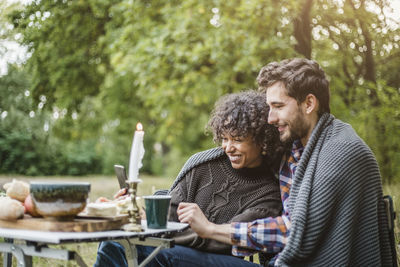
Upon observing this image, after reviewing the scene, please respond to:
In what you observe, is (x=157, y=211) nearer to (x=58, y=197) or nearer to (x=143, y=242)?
(x=143, y=242)

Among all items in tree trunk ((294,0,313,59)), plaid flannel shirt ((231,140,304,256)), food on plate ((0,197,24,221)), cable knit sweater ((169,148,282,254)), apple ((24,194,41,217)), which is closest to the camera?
food on plate ((0,197,24,221))

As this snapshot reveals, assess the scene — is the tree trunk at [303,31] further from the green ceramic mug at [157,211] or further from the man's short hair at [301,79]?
the green ceramic mug at [157,211]

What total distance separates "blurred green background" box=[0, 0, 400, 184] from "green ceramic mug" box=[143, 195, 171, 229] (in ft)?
12.1

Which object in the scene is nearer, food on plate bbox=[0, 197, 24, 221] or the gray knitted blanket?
food on plate bbox=[0, 197, 24, 221]

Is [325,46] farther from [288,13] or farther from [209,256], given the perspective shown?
[209,256]

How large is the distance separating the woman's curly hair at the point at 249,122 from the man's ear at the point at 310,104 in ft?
0.88

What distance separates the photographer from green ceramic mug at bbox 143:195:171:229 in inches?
74.9

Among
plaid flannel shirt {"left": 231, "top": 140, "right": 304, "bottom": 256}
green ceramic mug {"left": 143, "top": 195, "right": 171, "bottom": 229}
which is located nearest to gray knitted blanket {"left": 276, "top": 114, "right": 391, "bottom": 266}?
plaid flannel shirt {"left": 231, "top": 140, "right": 304, "bottom": 256}

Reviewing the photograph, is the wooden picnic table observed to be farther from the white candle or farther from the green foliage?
the green foliage

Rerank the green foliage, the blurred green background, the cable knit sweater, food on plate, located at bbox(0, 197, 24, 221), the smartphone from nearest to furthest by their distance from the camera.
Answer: food on plate, located at bbox(0, 197, 24, 221) → the smartphone → the cable knit sweater → the blurred green background → the green foliage

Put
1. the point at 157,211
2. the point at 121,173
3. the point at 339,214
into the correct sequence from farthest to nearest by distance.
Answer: the point at 121,173 → the point at 339,214 → the point at 157,211

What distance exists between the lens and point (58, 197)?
5.59 feet

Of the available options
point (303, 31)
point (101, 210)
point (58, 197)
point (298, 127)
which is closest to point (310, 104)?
point (298, 127)

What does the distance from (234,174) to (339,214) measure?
2.44ft
